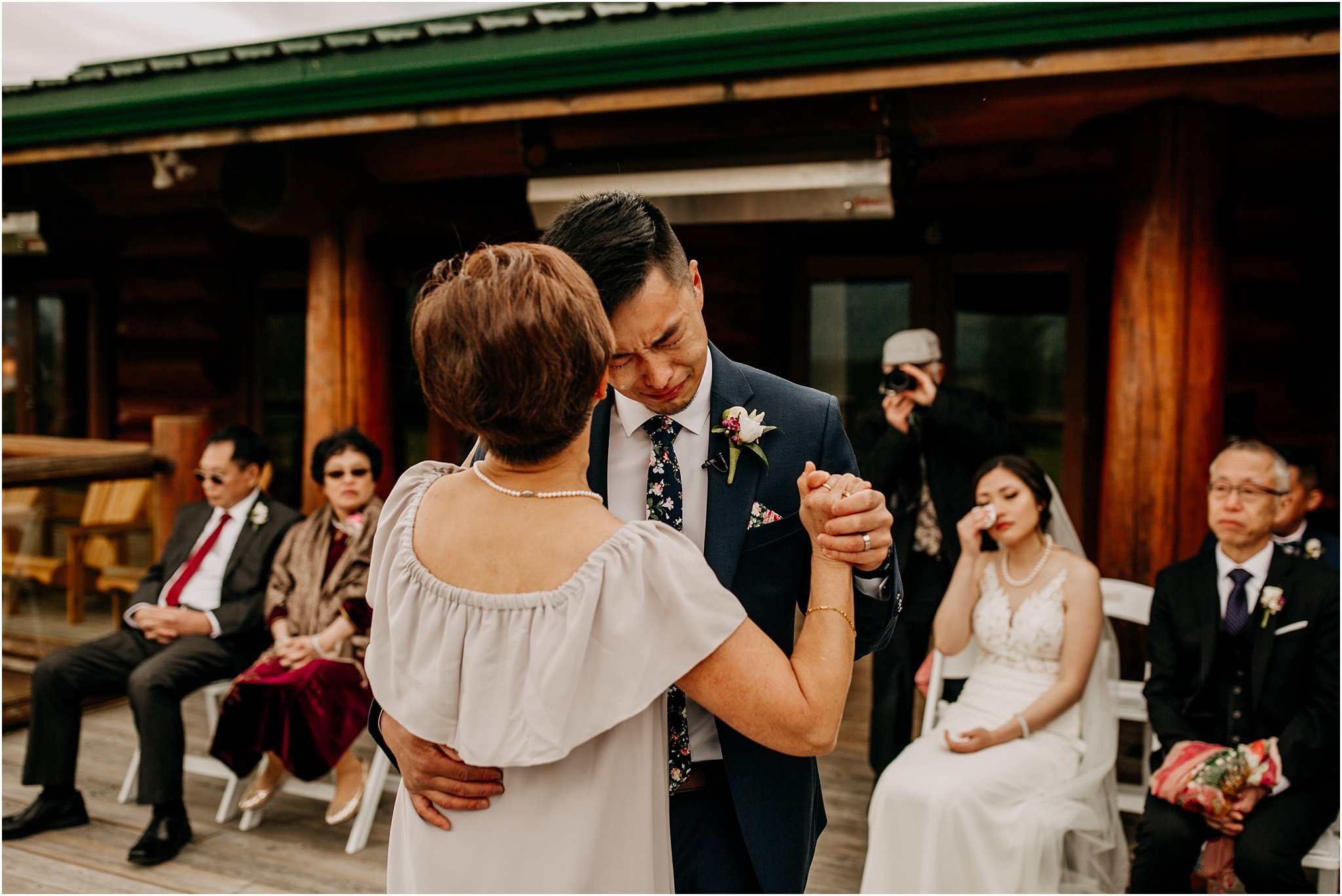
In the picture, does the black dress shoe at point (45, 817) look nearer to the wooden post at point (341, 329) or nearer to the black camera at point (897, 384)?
the wooden post at point (341, 329)

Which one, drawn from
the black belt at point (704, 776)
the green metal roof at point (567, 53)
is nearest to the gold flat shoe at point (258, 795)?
the green metal roof at point (567, 53)

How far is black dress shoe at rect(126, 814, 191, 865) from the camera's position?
358 centimetres

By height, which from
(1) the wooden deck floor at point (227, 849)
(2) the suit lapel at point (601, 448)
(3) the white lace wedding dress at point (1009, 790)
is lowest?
(1) the wooden deck floor at point (227, 849)

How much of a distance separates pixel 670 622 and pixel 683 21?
296 centimetres

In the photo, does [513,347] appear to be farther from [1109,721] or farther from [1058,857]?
[1109,721]

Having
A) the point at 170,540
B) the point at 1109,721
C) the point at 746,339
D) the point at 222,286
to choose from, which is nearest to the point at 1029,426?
the point at 746,339

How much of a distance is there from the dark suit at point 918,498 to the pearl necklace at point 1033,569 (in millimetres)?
305

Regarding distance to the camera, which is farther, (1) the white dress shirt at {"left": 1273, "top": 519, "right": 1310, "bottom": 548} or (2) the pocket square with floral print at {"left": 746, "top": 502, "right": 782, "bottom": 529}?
(1) the white dress shirt at {"left": 1273, "top": 519, "right": 1310, "bottom": 548}

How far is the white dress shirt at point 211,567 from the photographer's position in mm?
4391

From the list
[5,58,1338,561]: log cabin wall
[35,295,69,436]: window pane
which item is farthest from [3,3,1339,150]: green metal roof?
[35,295,69,436]: window pane

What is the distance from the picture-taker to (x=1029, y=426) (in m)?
5.75

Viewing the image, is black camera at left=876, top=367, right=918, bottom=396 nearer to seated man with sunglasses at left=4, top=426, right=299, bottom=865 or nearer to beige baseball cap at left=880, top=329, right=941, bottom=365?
beige baseball cap at left=880, top=329, right=941, bottom=365

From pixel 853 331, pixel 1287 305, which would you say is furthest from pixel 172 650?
pixel 1287 305

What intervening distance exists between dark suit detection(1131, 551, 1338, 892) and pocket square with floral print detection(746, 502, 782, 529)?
203 cm
